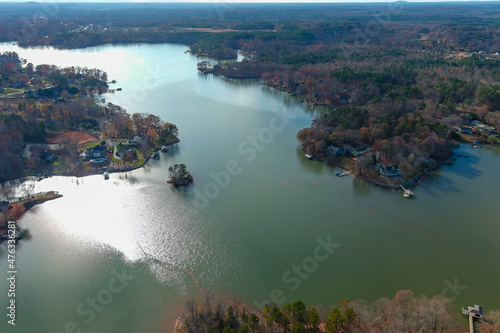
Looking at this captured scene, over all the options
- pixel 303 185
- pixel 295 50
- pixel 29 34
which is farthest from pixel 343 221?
pixel 29 34

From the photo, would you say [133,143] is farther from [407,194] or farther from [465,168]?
[465,168]

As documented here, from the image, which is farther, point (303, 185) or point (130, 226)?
point (303, 185)

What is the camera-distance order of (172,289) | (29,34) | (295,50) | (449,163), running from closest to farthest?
(172,289) < (449,163) < (295,50) < (29,34)

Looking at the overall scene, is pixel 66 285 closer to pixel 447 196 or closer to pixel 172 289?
pixel 172 289

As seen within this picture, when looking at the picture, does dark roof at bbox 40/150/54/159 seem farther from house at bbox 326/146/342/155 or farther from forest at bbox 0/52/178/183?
house at bbox 326/146/342/155

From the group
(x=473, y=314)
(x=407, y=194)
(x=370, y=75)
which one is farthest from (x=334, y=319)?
(x=370, y=75)

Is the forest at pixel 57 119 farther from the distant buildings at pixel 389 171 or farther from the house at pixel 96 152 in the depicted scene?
the distant buildings at pixel 389 171

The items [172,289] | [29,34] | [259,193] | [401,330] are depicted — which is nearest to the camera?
[401,330]
